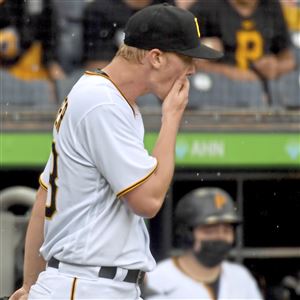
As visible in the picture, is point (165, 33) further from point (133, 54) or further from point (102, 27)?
point (102, 27)

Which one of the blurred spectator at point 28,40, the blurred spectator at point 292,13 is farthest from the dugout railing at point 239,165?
the blurred spectator at point 292,13

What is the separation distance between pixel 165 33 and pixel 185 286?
3.54 m

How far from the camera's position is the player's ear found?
10.4 feet

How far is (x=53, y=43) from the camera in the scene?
359 inches

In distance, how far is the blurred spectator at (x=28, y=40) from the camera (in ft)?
29.7

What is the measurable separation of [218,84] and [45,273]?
20.5 ft

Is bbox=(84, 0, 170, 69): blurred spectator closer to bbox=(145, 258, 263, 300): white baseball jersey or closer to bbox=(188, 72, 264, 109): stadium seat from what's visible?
bbox=(188, 72, 264, 109): stadium seat

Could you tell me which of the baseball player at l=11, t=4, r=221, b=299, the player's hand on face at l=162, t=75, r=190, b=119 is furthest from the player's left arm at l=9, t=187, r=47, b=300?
the player's hand on face at l=162, t=75, r=190, b=119

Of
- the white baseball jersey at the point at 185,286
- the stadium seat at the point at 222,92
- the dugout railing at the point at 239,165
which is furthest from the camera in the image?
the stadium seat at the point at 222,92

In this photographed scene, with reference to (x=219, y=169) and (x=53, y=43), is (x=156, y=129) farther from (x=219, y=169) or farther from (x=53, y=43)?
(x=53, y=43)

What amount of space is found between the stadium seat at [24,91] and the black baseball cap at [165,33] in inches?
226

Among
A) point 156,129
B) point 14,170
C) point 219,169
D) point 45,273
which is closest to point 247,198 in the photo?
point 219,169

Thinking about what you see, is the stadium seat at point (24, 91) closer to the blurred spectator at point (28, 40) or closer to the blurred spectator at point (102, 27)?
the blurred spectator at point (28, 40)

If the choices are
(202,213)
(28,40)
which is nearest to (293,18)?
(28,40)
